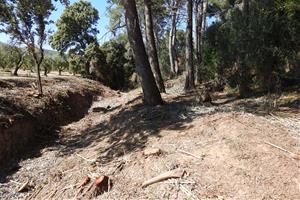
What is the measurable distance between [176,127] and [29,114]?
4493 millimetres

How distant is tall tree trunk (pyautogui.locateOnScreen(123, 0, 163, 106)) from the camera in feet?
27.2

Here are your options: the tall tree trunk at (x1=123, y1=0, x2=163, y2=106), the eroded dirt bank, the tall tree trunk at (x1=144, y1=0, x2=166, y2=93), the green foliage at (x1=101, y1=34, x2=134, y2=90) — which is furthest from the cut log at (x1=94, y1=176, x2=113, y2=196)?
the green foliage at (x1=101, y1=34, x2=134, y2=90)

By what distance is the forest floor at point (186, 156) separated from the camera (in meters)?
4.43

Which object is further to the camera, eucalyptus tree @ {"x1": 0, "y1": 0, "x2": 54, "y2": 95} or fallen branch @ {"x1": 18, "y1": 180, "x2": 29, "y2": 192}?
eucalyptus tree @ {"x1": 0, "y1": 0, "x2": 54, "y2": 95}

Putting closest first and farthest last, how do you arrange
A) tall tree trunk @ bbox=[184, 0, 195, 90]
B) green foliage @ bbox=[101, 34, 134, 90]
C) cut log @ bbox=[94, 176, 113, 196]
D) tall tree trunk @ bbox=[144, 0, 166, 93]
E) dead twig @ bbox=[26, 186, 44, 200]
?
cut log @ bbox=[94, 176, 113, 196]
dead twig @ bbox=[26, 186, 44, 200]
tall tree trunk @ bbox=[144, 0, 166, 93]
tall tree trunk @ bbox=[184, 0, 195, 90]
green foliage @ bbox=[101, 34, 134, 90]

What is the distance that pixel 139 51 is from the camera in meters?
8.38

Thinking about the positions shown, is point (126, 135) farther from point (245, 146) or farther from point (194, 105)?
point (245, 146)

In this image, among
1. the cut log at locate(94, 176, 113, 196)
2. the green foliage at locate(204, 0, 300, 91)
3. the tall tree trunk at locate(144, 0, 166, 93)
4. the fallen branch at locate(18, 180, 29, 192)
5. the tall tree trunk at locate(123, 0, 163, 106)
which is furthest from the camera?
the tall tree trunk at locate(144, 0, 166, 93)

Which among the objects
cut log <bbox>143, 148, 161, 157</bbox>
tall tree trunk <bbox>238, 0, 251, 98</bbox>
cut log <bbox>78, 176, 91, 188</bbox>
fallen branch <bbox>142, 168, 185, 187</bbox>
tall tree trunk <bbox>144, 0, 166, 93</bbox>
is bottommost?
cut log <bbox>78, 176, 91, 188</bbox>

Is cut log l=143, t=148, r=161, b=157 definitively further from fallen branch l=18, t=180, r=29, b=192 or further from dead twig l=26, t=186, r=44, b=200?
fallen branch l=18, t=180, r=29, b=192

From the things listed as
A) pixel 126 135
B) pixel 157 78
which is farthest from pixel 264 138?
pixel 157 78

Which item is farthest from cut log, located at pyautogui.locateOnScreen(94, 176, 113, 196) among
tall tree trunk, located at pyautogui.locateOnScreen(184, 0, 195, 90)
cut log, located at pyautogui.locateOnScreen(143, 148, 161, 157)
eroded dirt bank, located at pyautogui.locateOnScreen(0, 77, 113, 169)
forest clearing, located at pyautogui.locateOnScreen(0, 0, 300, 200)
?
→ tall tree trunk, located at pyautogui.locateOnScreen(184, 0, 195, 90)

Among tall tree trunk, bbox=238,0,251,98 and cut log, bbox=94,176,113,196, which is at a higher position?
tall tree trunk, bbox=238,0,251,98

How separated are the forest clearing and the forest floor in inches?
0.7
